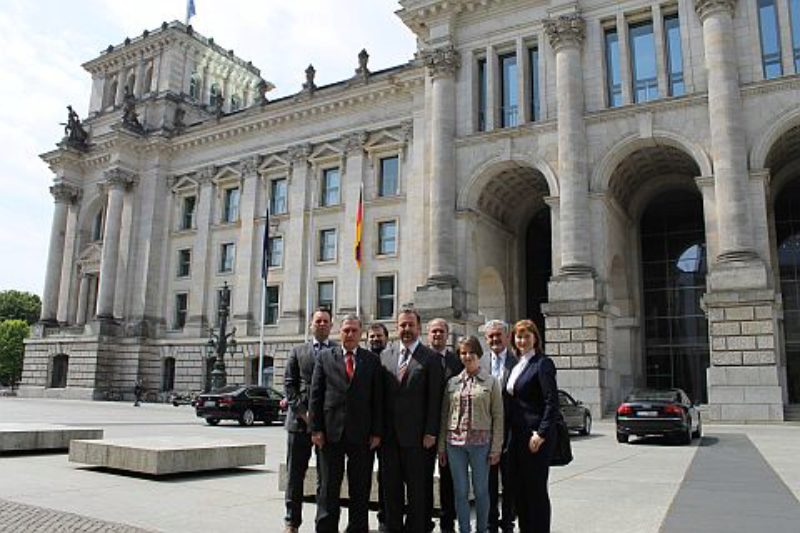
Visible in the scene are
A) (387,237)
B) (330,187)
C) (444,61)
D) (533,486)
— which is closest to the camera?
(533,486)

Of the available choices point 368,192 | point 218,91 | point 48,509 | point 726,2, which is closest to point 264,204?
point 368,192

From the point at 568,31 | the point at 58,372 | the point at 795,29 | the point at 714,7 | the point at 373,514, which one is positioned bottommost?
the point at 373,514

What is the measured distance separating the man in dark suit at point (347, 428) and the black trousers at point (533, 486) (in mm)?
1365

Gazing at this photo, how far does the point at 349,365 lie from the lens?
672cm

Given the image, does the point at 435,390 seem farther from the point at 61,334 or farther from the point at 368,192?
the point at 61,334

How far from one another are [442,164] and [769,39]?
1445 cm

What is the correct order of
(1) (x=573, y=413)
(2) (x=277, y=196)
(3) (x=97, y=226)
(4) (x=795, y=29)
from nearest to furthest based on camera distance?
(1) (x=573, y=413) < (4) (x=795, y=29) < (2) (x=277, y=196) < (3) (x=97, y=226)

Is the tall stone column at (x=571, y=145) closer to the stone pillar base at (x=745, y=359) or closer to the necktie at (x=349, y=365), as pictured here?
the stone pillar base at (x=745, y=359)

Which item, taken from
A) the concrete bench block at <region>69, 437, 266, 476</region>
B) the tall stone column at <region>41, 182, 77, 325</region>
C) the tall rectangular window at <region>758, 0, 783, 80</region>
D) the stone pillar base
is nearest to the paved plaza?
the concrete bench block at <region>69, 437, 266, 476</region>

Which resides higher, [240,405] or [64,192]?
[64,192]

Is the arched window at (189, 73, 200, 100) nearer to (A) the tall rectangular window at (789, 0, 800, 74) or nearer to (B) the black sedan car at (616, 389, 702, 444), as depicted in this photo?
(A) the tall rectangular window at (789, 0, 800, 74)

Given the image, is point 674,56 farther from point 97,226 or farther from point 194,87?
point 97,226

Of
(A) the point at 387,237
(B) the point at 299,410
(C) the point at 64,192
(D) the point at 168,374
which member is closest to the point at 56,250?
(C) the point at 64,192

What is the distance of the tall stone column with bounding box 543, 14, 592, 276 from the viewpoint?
Result: 2845cm
